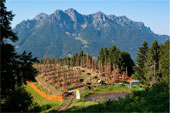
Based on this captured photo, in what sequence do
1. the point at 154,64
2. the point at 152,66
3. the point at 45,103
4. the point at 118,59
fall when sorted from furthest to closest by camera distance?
the point at 118,59 → the point at 152,66 → the point at 154,64 → the point at 45,103

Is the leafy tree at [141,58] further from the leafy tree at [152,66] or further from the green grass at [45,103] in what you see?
the green grass at [45,103]

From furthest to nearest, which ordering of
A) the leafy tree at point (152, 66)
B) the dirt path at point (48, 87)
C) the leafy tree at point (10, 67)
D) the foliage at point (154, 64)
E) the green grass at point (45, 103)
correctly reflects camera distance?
the leafy tree at point (152, 66) → the foliage at point (154, 64) → the dirt path at point (48, 87) → the green grass at point (45, 103) → the leafy tree at point (10, 67)

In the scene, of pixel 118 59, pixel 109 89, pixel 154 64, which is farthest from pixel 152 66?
pixel 118 59

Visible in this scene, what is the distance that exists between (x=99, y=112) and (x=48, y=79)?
33.2 m

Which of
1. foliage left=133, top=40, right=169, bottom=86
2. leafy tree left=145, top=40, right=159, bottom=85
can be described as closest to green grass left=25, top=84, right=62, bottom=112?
foliage left=133, top=40, right=169, bottom=86

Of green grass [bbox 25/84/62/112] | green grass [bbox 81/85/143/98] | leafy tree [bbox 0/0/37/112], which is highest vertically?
leafy tree [bbox 0/0/37/112]

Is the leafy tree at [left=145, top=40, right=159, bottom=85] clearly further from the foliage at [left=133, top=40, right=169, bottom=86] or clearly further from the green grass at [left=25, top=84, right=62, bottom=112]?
the green grass at [left=25, top=84, right=62, bottom=112]

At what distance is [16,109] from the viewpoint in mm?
17609

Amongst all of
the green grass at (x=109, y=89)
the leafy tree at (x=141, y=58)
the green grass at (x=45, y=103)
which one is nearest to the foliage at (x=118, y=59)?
the leafy tree at (x=141, y=58)

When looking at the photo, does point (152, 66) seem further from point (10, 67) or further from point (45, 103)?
point (10, 67)

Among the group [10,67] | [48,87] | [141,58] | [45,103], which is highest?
[141,58]

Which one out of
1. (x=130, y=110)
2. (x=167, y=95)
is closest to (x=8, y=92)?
(x=130, y=110)

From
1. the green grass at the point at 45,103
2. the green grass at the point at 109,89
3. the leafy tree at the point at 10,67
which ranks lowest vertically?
the green grass at the point at 45,103

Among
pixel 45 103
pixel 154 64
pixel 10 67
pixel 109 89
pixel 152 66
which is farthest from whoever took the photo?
pixel 152 66
